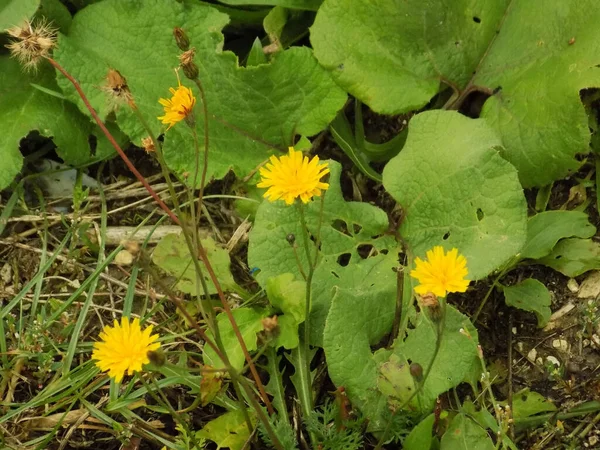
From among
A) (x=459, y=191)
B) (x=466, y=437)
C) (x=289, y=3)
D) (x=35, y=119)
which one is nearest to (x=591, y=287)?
→ (x=459, y=191)

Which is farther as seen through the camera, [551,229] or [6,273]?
[6,273]

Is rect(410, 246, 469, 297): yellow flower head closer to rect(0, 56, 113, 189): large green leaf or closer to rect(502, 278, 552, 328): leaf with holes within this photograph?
rect(502, 278, 552, 328): leaf with holes

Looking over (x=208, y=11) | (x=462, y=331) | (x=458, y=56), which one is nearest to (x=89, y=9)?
(x=208, y=11)

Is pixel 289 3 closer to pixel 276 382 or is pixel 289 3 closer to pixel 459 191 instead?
pixel 459 191

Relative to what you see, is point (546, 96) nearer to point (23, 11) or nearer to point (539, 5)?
point (539, 5)

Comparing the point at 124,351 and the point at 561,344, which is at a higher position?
the point at 124,351

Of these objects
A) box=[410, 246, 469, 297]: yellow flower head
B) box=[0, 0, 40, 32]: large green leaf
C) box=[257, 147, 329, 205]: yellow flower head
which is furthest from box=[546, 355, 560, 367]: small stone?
box=[0, 0, 40, 32]: large green leaf
